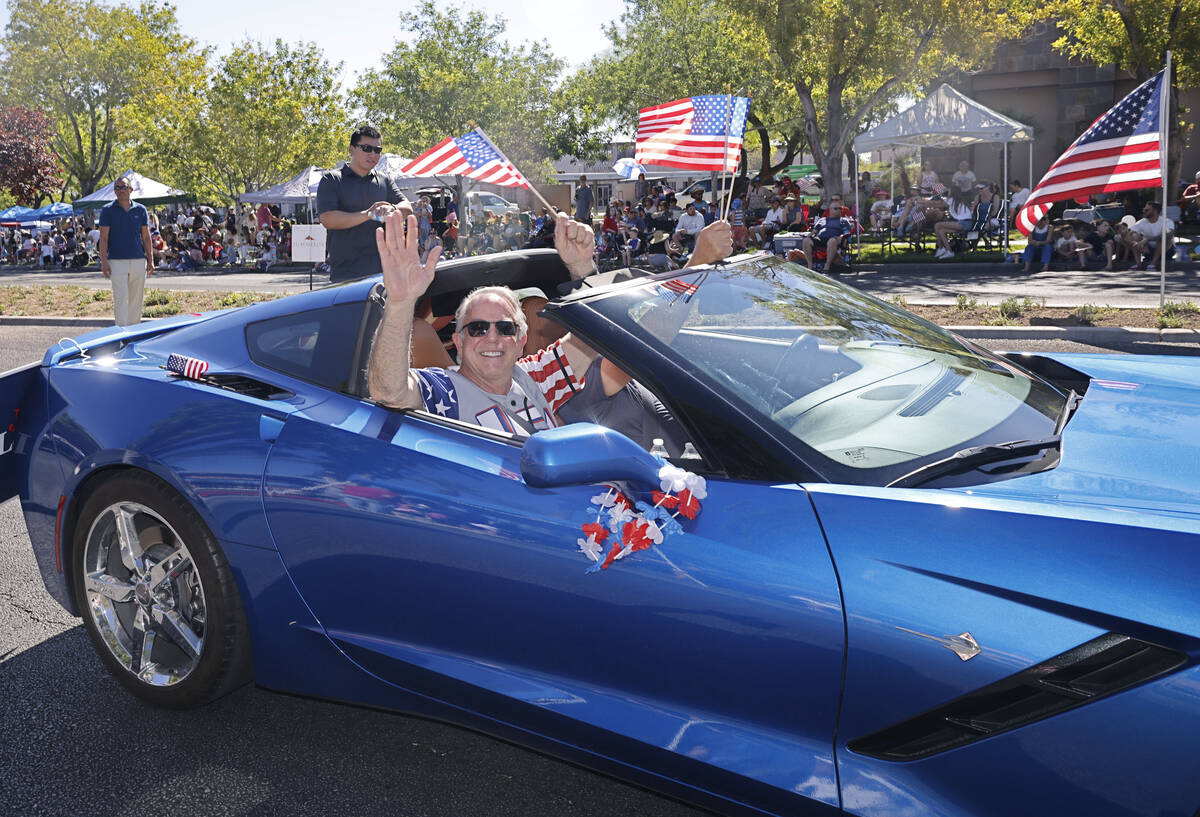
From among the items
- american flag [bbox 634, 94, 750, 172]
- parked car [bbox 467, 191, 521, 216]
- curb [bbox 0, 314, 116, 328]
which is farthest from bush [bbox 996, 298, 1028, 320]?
parked car [bbox 467, 191, 521, 216]

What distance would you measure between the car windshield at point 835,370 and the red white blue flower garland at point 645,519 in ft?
0.79

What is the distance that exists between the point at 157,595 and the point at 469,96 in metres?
44.0

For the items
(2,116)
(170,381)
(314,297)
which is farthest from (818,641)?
(2,116)

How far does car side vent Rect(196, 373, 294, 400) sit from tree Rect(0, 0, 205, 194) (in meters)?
46.0

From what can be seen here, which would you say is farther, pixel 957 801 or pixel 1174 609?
pixel 957 801

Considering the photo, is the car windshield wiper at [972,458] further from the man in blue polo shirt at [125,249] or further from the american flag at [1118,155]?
the man in blue polo shirt at [125,249]

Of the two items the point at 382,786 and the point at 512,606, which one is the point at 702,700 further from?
the point at 382,786

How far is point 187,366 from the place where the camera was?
3066 mm

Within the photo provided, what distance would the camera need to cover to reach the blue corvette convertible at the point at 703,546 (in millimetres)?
1731

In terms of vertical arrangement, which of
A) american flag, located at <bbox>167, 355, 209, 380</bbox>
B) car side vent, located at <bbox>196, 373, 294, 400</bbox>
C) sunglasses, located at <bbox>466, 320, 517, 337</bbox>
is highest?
sunglasses, located at <bbox>466, 320, 517, 337</bbox>

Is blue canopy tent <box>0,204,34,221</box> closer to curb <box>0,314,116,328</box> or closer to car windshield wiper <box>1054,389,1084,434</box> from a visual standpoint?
curb <box>0,314,116,328</box>

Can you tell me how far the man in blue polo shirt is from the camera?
10688 mm

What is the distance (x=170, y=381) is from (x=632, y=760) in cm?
178

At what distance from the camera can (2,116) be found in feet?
144
